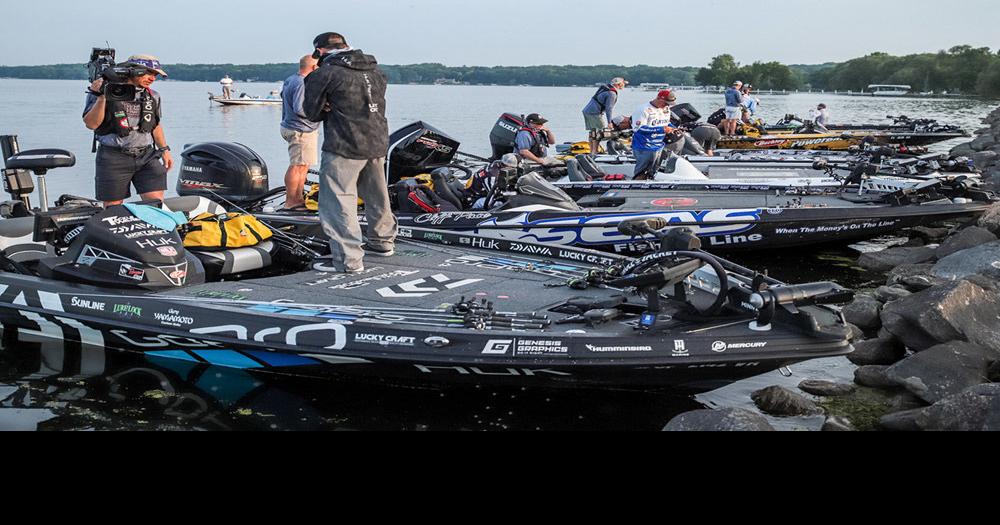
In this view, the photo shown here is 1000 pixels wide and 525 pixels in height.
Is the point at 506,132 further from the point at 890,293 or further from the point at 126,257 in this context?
the point at 126,257

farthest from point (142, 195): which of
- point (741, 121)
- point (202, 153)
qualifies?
point (741, 121)

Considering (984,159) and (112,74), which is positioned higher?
(112,74)

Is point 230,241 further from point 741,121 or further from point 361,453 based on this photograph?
point 741,121

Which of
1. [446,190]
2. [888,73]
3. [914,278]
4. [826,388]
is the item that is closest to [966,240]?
[914,278]

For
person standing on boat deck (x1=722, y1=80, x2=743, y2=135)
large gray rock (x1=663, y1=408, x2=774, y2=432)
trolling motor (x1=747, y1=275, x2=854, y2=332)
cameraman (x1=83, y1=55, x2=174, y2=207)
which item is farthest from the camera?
person standing on boat deck (x1=722, y1=80, x2=743, y2=135)

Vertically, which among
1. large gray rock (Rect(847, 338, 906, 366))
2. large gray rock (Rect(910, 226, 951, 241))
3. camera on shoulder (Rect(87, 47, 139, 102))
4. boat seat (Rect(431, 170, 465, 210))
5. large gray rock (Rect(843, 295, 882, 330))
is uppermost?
camera on shoulder (Rect(87, 47, 139, 102))

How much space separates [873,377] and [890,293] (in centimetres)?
237

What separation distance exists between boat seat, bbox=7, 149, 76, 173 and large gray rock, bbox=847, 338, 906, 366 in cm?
609

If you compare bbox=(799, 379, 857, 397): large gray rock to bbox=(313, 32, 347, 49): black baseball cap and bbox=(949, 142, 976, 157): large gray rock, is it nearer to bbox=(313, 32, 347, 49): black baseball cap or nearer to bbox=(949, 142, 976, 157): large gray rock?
bbox=(313, 32, 347, 49): black baseball cap

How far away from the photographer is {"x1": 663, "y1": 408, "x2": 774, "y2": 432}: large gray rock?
4.36m

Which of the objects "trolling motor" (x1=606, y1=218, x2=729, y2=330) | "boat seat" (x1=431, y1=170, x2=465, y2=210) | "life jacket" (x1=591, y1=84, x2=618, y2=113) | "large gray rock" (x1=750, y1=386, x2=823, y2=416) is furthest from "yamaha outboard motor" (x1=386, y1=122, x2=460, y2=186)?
"life jacket" (x1=591, y1=84, x2=618, y2=113)

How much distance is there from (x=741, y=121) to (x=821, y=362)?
16.6 meters

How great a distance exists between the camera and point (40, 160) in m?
6.62

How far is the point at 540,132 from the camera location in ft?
41.4
